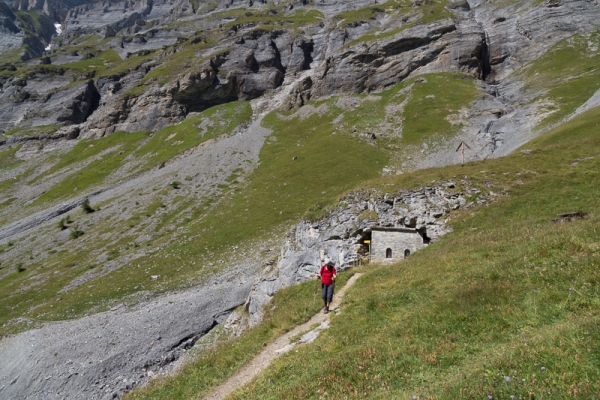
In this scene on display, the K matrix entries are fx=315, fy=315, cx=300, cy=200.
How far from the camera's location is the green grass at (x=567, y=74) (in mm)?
57566

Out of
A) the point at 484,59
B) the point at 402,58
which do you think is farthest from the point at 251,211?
the point at 484,59

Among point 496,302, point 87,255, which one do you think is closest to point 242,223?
point 87,255

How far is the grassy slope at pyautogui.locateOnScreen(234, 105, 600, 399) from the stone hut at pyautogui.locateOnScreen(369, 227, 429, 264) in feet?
22.6

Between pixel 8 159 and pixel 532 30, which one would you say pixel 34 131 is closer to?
pixel 8 159

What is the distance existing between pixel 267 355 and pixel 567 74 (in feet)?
299

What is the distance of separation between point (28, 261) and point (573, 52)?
121927 millimetres

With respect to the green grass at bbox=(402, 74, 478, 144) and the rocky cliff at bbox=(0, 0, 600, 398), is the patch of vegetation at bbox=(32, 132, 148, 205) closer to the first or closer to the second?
the rocky cliff at bbox=(0, 0, 600, 398)

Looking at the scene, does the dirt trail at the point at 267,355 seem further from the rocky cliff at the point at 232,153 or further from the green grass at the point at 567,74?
the green grass at the point at 567,74

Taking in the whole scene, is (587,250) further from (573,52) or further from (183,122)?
(183,122)

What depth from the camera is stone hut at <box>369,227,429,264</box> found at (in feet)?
73.7

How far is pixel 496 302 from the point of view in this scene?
8500mm

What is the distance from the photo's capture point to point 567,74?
2773 inches

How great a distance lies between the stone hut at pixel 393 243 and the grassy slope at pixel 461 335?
5676 mm

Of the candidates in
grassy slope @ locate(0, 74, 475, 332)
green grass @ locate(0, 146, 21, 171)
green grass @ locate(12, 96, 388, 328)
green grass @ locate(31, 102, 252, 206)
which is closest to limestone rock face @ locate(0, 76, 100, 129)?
green grass @ locate(0, 146, 21, 171)
